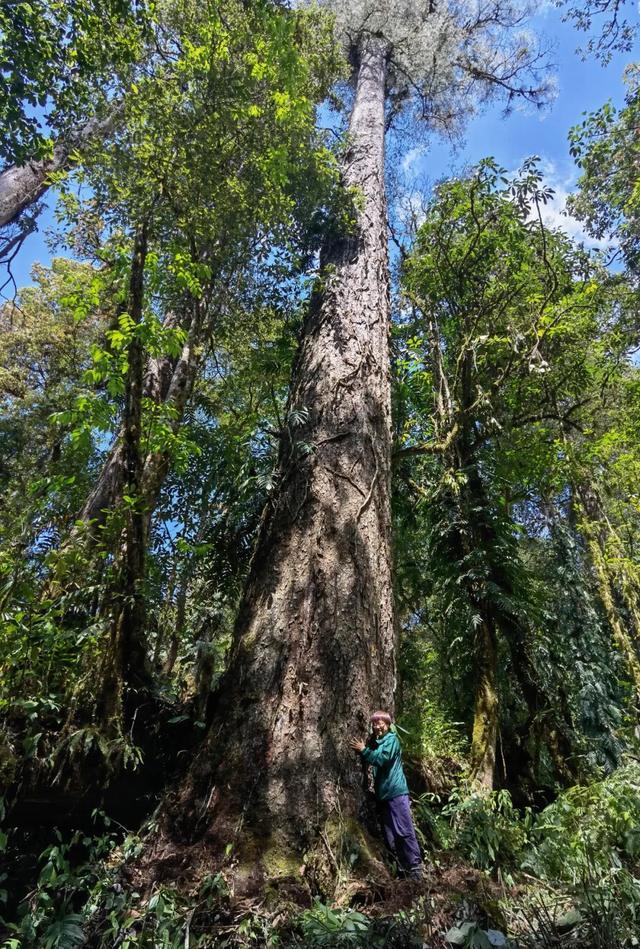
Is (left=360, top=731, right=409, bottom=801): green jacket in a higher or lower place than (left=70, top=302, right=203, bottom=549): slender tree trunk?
lower

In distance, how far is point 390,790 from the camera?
2.78 metres

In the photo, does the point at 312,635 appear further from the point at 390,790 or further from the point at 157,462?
the point at 157,462

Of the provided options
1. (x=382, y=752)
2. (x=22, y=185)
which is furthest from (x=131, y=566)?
(x=22, y=185)

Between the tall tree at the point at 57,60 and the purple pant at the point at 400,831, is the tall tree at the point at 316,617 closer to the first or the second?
the purple pant at the point at 400,831

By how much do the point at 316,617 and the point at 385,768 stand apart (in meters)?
0.86

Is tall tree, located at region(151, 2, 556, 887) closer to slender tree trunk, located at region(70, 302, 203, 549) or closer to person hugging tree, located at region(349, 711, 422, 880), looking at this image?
person hugging tree, located at region(349, 711, 422, 880)

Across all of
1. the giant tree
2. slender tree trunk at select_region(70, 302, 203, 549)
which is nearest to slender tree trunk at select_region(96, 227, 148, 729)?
slender tree trunk at select_region(70, 302, 203, 549)

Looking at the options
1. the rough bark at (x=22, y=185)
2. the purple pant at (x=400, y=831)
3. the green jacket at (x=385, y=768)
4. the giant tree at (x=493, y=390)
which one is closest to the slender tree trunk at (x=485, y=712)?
the giant tree at (x=493, y=390)

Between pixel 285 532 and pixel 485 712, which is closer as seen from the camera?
pixel 285 532

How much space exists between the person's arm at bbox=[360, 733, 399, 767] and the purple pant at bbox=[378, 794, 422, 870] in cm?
20

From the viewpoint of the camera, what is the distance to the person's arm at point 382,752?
2.71 m

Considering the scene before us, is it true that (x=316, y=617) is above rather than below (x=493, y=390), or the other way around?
below

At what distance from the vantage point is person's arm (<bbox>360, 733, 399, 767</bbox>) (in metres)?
2.71

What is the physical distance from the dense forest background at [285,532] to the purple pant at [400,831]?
0.56 ft
